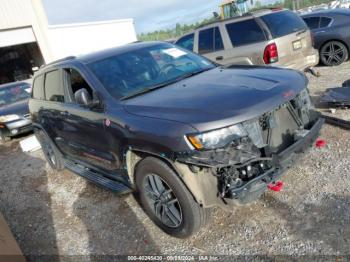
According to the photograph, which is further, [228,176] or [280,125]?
[280,125]

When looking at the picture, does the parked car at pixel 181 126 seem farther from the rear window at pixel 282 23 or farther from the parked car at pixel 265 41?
the rear window at pixel 282 23

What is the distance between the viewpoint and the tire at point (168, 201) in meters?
2.96

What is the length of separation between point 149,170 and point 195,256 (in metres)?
0.92

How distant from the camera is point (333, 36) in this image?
8773 mm

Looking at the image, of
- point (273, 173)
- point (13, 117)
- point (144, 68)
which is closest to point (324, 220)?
point (273, 173)

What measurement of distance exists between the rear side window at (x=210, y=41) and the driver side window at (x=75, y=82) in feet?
14.3

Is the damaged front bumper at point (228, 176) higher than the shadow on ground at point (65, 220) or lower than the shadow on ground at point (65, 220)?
higher

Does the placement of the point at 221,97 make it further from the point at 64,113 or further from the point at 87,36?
the point at 87,36

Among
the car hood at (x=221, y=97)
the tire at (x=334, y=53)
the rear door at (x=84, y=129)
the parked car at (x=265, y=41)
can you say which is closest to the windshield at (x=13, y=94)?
→ the parked car at (x=265, y=41)

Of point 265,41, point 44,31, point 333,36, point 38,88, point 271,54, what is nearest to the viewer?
point 38,88

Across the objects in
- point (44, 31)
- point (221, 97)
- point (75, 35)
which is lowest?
point (221, 97)

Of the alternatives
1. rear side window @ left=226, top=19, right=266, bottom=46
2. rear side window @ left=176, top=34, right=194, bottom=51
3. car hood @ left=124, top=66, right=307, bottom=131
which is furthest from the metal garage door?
car hood @ left=124, top=66, right=307, bottom=131

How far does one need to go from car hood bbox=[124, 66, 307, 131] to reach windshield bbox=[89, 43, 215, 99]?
228mm

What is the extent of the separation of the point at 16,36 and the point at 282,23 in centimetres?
1849
